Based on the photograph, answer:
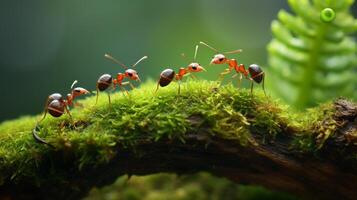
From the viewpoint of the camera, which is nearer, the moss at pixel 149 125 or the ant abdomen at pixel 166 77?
the moss at pixel 149 125

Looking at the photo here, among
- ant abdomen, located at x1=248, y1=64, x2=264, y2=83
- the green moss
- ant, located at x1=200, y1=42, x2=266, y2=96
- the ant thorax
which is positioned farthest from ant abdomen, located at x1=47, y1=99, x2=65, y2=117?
ant abdomen, located at x1=248, y1=64, x2=264, y2=83

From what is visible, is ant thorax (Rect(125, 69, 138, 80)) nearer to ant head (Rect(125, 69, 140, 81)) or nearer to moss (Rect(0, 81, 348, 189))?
ant head (Rect(125, 69, 140, 81))

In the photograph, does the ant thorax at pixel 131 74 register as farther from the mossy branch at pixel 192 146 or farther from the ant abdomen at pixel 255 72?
the ant abdomen at pixel 255 72

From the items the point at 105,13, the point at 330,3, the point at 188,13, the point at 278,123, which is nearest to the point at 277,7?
the point at 188,13

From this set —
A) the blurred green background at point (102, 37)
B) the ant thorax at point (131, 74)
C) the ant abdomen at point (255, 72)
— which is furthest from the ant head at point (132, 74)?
the blurred green background at point (102, 37)

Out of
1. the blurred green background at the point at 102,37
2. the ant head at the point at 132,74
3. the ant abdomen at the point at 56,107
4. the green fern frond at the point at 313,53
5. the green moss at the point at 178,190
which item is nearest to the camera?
the ant abdomen at the point at 56,107

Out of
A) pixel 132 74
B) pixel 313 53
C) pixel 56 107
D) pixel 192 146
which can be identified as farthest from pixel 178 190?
pixel 313 53
